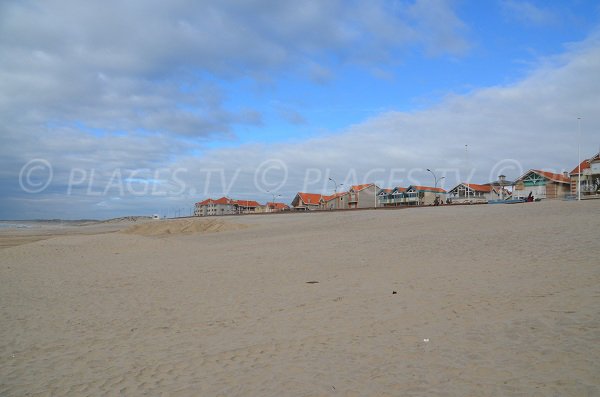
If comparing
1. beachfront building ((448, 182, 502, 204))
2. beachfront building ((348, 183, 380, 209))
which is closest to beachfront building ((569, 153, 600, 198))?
beachfront building ((448, 182, 502, 204))

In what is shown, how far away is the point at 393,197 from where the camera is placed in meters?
96.2

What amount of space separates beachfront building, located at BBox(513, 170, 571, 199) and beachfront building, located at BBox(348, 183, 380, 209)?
3758cm

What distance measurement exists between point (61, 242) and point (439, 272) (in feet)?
80.2

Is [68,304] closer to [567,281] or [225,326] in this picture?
[225,326]

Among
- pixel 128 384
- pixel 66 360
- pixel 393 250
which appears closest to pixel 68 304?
pixel 66 360

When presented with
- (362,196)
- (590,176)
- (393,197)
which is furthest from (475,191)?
(362,196)

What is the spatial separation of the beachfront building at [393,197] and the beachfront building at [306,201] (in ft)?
58.5

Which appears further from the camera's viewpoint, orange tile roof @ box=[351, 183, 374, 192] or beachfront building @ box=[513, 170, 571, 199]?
orange tile roof @ box=[351, 183, 374, 192]

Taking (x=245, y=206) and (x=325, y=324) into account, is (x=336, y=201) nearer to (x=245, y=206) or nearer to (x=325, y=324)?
(x=245, y=206)

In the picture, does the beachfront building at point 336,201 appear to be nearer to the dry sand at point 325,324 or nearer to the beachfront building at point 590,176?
the beachfront building at point 590,176

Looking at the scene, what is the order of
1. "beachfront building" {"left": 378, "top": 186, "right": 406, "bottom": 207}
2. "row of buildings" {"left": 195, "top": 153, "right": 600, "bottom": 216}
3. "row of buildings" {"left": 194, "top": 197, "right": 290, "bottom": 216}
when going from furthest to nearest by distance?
"row of buildings" {"left": 194, "top": 197, "right": 290, "bottom": 216}
"beachfront building" {"left": 378, "top": 186, "right": 406, "bottom": 207}
"row of buildings" {"left": 195, "top": 153, "right": 600, "bottom": 216}

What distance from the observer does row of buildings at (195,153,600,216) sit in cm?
5706

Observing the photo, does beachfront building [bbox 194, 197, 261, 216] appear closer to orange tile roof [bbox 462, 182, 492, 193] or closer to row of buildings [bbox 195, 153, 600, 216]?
row of buildings [bbox 195, 153, 600, 216]

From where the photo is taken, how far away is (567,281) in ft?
30.8
